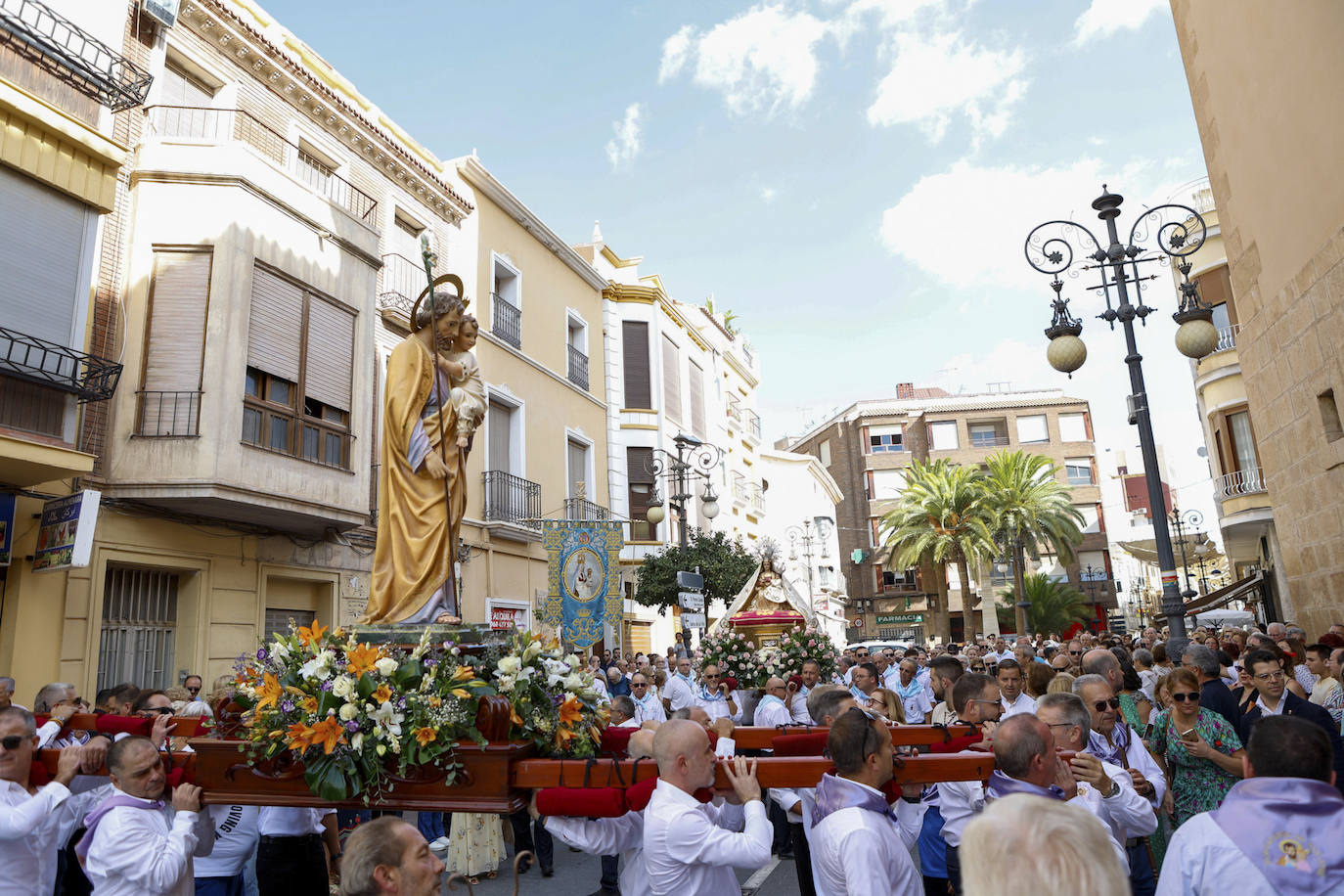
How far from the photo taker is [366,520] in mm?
15273

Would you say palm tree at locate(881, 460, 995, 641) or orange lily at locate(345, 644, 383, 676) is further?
palm tree at locate(881, 460, 995, 641)

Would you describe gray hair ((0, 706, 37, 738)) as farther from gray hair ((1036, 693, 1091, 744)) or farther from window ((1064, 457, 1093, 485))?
window ((1064, 457, 1093, 485))

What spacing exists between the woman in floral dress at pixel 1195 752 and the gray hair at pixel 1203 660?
1.36 m

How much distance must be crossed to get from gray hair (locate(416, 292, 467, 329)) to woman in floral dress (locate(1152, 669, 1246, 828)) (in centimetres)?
484

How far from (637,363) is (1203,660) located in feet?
73.5

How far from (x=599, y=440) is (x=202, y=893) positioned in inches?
826

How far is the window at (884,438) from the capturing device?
56906mm

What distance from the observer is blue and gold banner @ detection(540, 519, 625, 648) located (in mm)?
15055

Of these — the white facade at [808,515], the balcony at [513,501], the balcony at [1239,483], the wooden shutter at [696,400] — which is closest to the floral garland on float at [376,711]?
the balcony at [513,501]

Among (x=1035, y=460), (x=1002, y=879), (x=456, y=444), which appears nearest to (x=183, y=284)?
(x=456, y=444)

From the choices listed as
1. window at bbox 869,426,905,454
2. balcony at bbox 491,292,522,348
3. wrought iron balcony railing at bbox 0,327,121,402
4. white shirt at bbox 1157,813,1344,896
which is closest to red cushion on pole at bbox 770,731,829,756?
white shirt at bbox 1157,813,1344,896

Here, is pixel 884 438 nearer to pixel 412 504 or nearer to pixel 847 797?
pixel 412 504

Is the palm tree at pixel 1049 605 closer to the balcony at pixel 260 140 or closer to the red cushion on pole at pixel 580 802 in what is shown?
the balcony at pixel 260 140

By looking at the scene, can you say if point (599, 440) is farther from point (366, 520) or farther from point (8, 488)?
point (8, 488)
